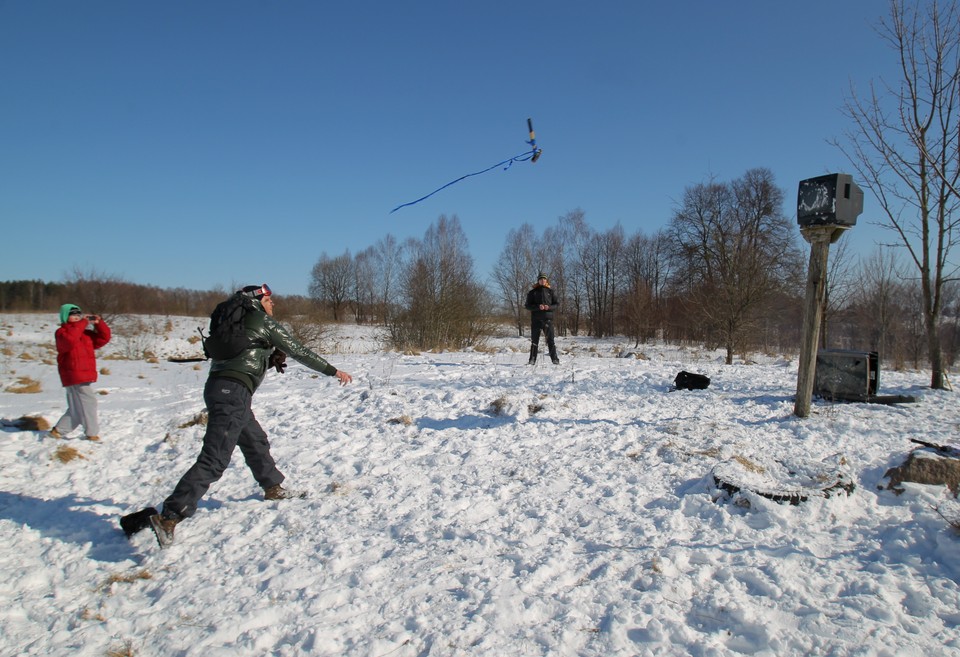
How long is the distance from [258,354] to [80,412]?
141 inches

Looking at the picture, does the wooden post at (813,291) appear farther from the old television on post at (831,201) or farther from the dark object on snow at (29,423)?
the dark object on snow at (29,423)

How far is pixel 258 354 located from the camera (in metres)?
4.16

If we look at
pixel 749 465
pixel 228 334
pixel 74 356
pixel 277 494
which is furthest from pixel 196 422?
pixel 749 465

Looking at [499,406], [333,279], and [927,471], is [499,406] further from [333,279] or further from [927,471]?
[333,279]

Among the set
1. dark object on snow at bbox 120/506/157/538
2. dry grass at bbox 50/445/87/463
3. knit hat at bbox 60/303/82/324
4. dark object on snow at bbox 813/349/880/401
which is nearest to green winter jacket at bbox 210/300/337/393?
dark object on snow at bbox 120/506/157/538

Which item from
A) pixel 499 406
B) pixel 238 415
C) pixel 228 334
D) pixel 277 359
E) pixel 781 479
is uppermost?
pixel 228 334

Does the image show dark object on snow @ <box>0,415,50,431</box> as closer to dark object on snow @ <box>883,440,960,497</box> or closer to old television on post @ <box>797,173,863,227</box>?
dark object on snow @ <box>883,440,960,497</box>

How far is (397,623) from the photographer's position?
2797 mm

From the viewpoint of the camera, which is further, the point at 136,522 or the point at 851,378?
the point at 851,378

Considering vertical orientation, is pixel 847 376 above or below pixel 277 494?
above

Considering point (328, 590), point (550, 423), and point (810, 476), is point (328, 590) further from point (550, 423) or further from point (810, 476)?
point (810, 476)

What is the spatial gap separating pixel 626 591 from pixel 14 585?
3895 millimetres

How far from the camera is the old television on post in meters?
5.83

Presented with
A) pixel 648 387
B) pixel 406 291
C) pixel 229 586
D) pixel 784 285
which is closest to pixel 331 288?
pixel 406 291
